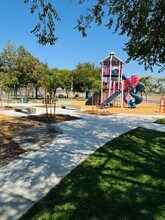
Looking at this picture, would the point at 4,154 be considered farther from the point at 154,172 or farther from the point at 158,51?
the point at 158,51

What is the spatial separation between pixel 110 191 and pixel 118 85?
23.4m

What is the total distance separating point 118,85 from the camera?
26.8m

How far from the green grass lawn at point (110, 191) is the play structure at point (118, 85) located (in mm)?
20123

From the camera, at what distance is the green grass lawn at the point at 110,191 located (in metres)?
3.30

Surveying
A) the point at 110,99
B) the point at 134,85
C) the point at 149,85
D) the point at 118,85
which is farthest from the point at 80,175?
the point at 149,85

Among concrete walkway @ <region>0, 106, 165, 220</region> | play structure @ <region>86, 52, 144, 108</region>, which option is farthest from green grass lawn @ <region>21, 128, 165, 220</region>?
play structure @ <region>86, 52, 144, 108</region>

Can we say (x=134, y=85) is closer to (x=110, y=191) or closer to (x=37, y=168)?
(x=37, y=168)

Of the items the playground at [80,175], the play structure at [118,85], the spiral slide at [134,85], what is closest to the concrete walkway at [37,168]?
the playground at [80,175]

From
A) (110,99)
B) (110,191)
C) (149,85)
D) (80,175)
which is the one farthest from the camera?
(149,85)

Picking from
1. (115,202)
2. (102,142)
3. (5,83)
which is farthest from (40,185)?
(5,83)

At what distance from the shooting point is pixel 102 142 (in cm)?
765

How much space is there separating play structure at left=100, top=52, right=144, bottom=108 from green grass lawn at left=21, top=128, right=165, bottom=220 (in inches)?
792

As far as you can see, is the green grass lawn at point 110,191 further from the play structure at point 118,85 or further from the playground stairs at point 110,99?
the play structure at point 118,85

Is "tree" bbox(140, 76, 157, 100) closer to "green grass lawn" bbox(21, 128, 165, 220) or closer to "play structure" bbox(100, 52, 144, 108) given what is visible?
"play structure" bbox(100, 52, 144, 108)
